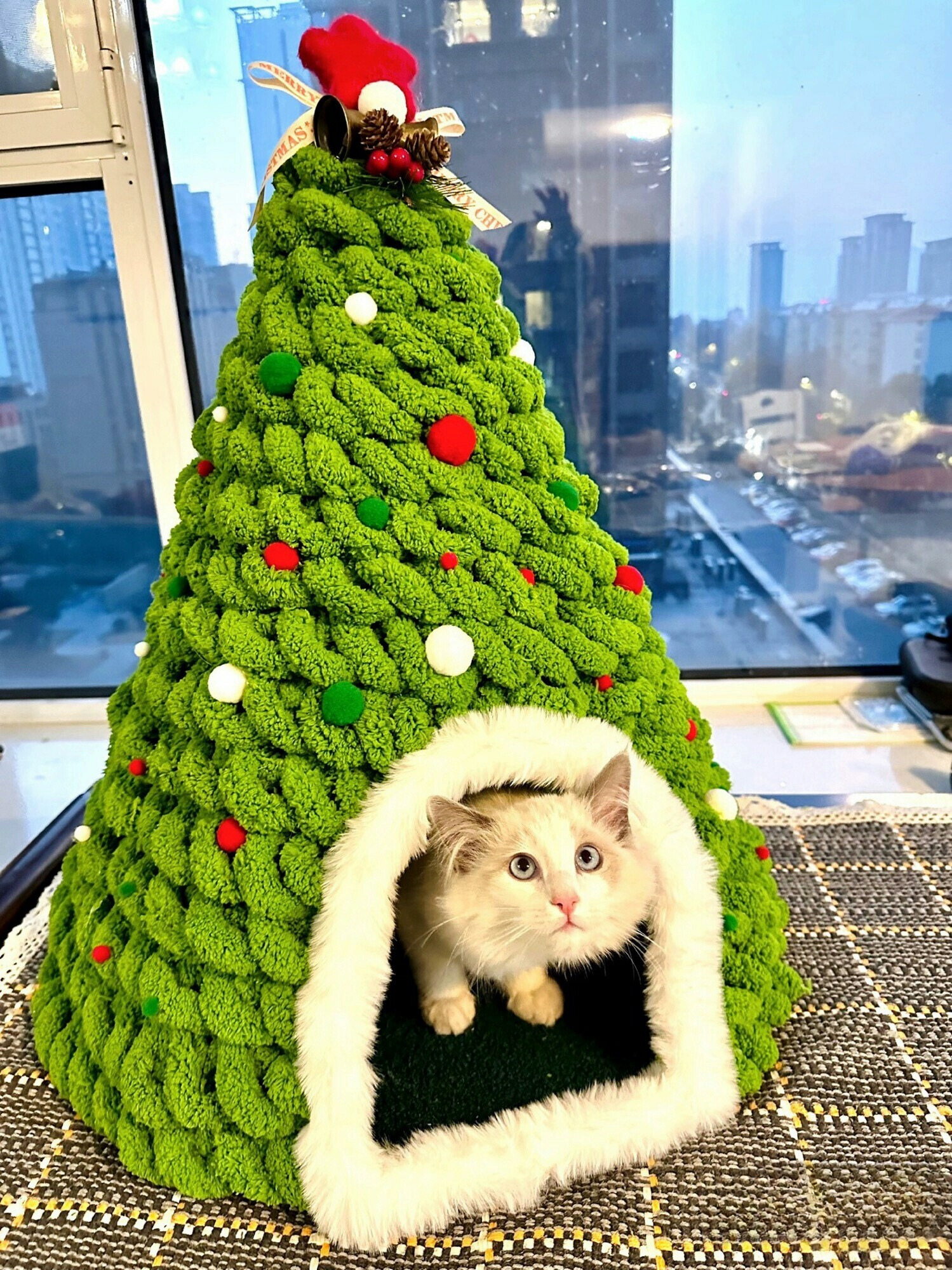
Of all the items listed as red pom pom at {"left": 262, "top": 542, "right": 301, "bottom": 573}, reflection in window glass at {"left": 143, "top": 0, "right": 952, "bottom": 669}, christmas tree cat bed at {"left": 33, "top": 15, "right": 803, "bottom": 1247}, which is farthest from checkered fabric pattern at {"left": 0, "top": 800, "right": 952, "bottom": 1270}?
reflection in window glass at {"left": 143, "top": 0, "right": 952, "bottom": 669}

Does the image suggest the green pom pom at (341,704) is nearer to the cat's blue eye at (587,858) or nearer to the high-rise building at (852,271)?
the cat's blue eye at (587,858)

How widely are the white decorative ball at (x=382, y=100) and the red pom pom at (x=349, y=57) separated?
1cm

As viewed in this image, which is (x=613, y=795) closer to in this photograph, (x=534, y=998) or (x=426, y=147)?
(x=534, y=998)

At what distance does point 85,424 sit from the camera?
6.07 ft

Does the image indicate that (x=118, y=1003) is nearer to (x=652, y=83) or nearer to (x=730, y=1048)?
(x=730, y=1048)

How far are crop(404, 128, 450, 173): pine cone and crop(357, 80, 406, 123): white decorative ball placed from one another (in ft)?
0.06

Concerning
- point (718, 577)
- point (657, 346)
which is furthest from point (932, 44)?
point (718, 577)

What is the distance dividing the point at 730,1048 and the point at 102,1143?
1.85ft

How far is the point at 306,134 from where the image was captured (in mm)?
764

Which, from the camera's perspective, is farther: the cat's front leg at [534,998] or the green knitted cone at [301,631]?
the cat's front leg at [534,998]

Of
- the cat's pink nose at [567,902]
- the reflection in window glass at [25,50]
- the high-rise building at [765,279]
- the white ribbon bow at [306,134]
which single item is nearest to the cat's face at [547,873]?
the cat's pink nose at [567,902]

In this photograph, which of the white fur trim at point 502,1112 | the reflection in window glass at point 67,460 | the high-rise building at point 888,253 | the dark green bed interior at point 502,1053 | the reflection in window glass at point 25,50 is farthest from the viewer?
the reflection in window glass at point 67,460

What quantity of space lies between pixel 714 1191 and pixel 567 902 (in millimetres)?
276

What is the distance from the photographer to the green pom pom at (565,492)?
80cm
